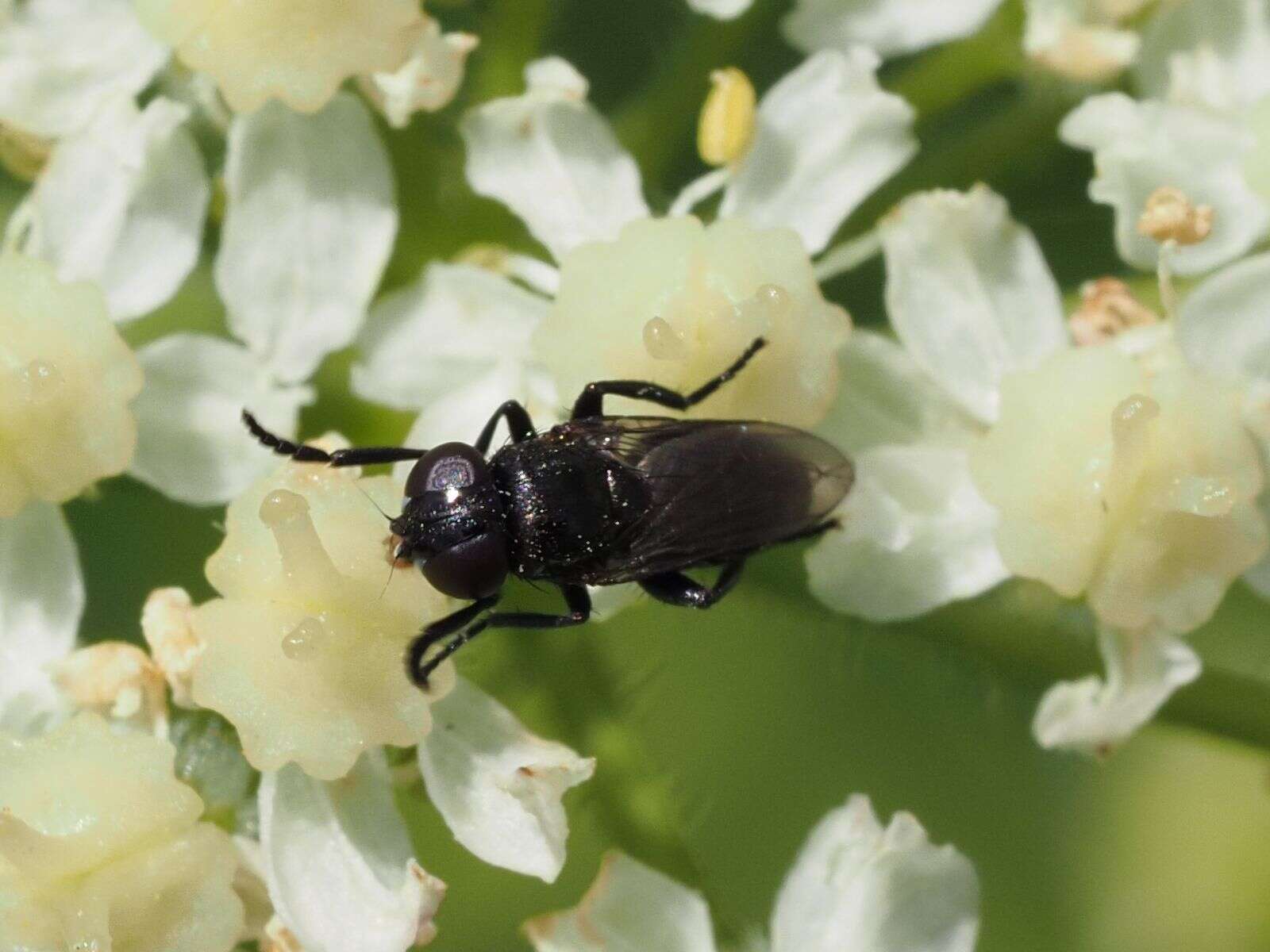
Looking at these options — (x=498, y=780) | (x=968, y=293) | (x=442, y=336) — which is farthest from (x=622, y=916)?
(x=968, y=293)

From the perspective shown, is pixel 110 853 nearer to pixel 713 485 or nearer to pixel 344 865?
pixel 344 865

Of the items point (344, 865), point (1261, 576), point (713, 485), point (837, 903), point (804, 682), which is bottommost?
point (804, 682)

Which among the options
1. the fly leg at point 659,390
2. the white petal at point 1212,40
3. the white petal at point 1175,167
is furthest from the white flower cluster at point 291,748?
the white petal at point 1212,40

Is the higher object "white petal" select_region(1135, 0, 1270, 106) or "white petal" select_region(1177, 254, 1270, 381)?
"white petal" select_region(1135, 0, 1270, 106)

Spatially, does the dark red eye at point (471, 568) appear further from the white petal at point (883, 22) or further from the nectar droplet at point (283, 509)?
the white petal at point (883, 22)

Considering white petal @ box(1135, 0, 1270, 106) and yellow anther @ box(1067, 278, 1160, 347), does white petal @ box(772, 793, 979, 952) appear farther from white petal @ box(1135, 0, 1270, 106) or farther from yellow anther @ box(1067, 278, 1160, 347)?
white petal @ box(1135, 0, 1270, 106)

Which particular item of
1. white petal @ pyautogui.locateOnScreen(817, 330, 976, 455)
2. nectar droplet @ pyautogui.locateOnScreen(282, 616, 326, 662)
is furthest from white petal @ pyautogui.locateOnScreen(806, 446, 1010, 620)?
nectar droplet @ pyautogui.locateOnScreen(282, 616, 326, 662)

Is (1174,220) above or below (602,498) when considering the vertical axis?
above

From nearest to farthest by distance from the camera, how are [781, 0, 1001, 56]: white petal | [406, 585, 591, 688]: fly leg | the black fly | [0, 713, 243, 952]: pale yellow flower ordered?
1. [0, 713, 243, 952]: pale yellow flower
2. [406, 585, 591, 688]: fly leg
3. the black fly
4. [781, 0, 1001, 56]: white petal
